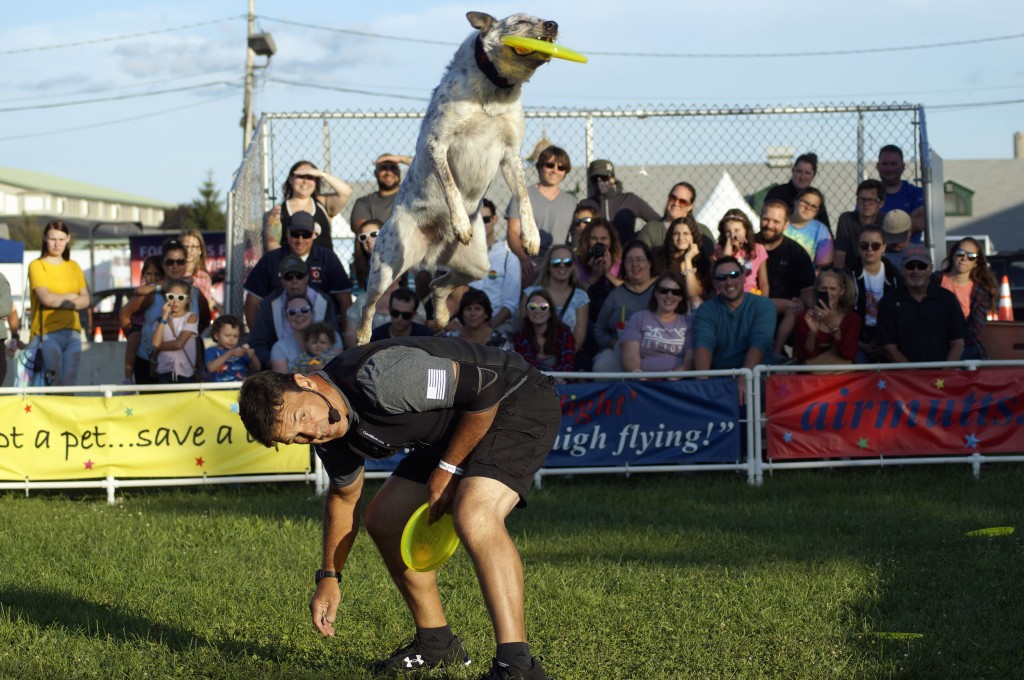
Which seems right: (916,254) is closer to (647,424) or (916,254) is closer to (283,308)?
(647,424)

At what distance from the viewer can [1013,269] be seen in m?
19.9

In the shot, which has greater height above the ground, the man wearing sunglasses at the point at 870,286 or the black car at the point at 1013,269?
the black car at the point at 1013,269

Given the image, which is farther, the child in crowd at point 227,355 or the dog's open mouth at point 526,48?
the child in crowd at point 227,355

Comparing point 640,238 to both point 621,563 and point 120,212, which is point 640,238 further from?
point 120,212

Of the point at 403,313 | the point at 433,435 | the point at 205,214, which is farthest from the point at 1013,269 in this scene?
the point at 205,214

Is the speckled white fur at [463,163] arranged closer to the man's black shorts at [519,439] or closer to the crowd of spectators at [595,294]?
the man's black shorts at [519,439]

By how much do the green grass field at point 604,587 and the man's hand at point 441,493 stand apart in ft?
2.76

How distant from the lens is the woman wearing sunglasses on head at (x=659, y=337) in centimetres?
926

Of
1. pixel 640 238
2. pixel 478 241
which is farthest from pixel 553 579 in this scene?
pixel 640 238

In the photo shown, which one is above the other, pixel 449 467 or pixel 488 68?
pixel 488 68

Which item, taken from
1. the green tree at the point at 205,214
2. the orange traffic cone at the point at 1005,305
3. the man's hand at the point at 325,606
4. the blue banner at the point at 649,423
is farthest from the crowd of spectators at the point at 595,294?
the green tree at the point at 205,214

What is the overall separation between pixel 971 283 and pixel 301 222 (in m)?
5.64

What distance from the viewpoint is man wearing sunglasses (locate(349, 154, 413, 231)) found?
32.8 ft

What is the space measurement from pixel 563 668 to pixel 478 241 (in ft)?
8.40
